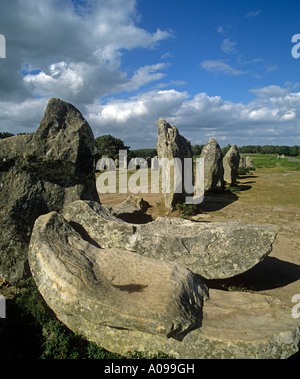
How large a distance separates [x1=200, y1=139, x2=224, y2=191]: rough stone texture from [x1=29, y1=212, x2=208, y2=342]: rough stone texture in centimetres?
1232

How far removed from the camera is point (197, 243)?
16.0 ft

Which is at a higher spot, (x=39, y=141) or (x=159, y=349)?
(x=39, y=141)

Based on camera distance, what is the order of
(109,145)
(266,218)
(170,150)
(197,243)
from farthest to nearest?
(109,145), (170,150), (266,218), (197,243)

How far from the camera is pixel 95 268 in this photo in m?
3.99

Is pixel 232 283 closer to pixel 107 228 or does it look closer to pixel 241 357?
pixel 241 357

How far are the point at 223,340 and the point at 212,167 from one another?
45.2ft

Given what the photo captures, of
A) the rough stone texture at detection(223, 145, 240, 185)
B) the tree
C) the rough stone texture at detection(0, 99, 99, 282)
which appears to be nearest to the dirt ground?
the rough stone texture at detection(223, 145, 240, 185)

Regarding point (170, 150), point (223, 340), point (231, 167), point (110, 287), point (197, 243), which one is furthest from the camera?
point (231, 167)

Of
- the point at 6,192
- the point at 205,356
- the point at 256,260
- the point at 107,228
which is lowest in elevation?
the point at 205,356

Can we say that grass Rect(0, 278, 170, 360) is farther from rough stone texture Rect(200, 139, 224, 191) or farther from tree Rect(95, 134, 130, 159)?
tree Rect(95, 134, 130, 159)

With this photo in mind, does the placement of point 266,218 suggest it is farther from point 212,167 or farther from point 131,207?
point 212,167

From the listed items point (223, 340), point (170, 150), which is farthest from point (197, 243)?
point (170, 150)
